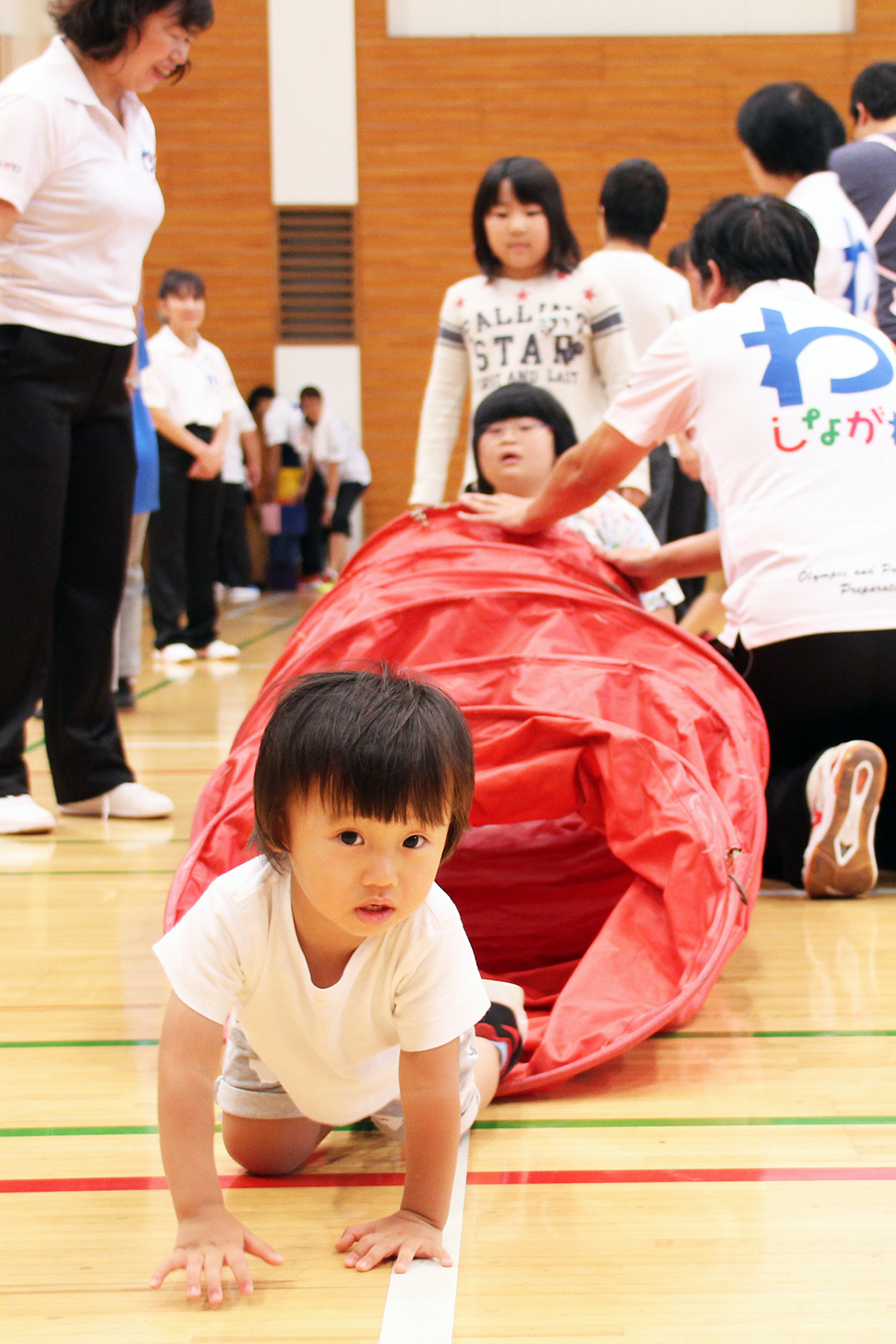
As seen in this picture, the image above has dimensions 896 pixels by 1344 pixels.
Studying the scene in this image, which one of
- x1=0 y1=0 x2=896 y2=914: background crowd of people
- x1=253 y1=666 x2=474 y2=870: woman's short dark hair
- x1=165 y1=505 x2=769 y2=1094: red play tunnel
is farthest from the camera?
x1=0 y1=0 x2=896 y2=914: background crowd of people

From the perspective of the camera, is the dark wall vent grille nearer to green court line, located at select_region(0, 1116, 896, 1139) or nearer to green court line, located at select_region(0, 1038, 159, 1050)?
green court line, located at select_region(0, 1038, 159, 1050)

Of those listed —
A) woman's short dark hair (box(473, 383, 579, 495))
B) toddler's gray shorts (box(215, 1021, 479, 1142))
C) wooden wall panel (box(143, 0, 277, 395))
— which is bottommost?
toddler's gray shorts (box(215, 1021, 479, 1142))

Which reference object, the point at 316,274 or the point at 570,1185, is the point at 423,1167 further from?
the point at 316,274

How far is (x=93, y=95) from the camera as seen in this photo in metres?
2.53

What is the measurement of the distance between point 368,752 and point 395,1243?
444 mm

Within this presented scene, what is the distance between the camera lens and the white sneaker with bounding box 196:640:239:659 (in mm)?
5660

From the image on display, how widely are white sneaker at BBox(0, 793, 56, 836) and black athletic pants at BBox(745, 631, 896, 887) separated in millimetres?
1411

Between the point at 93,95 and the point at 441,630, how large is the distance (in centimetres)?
123

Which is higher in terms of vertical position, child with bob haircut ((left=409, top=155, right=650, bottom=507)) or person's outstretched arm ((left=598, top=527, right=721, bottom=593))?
child with bob haircut ((left=409, top=155, right=650, bottom=507))

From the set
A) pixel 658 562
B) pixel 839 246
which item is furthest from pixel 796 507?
pixel 839 246

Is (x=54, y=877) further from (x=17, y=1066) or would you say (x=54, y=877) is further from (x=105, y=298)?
(x=105, y=298)

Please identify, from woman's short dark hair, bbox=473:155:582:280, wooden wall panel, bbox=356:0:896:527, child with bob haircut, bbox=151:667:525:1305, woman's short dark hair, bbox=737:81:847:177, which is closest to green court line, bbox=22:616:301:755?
woman's short dark hair, bbox=473:155:582:280

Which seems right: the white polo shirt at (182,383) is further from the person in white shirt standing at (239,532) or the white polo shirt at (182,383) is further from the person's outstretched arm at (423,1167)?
the person's outstretched arm at (423,1167)

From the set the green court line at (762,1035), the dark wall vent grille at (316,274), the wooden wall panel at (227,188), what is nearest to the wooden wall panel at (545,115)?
the dark wall vent grille at (316,274)
